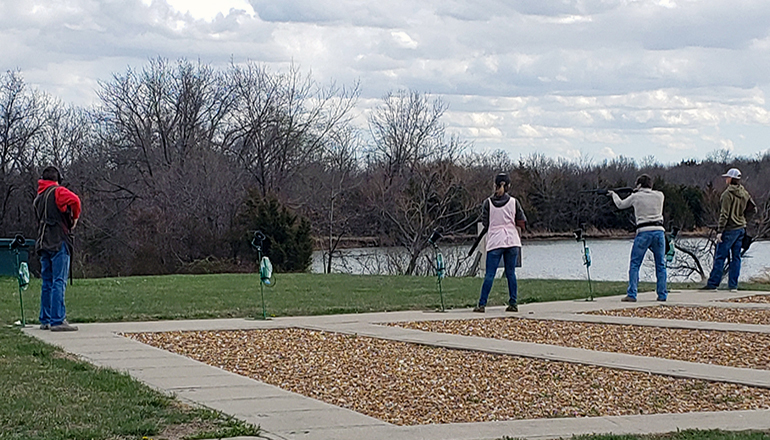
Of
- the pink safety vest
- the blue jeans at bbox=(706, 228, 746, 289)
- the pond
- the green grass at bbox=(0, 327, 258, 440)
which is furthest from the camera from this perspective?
the pond

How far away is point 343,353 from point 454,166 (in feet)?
93.7

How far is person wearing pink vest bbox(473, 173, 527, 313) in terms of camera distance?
13.1m

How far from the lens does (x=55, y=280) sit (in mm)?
11234

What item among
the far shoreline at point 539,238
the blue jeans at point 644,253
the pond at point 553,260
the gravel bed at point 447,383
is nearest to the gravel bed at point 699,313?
the blue jeans at point 644,253

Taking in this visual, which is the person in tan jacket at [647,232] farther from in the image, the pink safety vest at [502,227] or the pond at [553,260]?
the pond at [553,260]

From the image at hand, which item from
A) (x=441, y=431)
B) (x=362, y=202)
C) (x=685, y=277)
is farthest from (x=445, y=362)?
(x=362, y=202)

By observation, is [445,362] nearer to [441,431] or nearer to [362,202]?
[441,431]

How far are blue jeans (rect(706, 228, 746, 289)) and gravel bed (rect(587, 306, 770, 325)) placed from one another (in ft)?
7.97

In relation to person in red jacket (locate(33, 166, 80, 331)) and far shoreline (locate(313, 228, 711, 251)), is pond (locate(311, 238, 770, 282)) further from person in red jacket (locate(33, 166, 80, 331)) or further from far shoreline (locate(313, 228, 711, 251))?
person in red jacket (locate(33, 166, 80, 331))

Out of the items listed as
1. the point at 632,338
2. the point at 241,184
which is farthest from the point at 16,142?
the point at 632,338

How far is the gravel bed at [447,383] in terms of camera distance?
7.20 m

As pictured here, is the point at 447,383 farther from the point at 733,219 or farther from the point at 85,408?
the point at 733,219

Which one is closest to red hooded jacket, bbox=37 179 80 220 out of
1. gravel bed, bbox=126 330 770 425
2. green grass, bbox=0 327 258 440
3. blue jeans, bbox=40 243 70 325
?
blue jeans, bbox=40 243 70 325

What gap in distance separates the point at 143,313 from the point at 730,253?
9.64 metres
